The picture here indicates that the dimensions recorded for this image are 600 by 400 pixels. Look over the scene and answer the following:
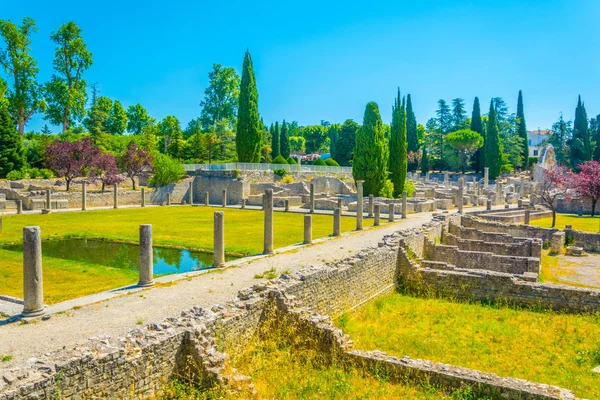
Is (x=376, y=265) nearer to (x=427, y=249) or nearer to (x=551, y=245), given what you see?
(x=427, y=249)

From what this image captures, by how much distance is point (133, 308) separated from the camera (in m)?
10.1

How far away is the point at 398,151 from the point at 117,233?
93.2ft

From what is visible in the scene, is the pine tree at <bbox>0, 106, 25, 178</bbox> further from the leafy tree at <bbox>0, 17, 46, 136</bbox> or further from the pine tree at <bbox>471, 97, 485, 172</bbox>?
the pine tree at <bbox>471, 97, 485, 172</bbox>

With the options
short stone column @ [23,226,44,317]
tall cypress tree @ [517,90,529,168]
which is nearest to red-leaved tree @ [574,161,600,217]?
short stone column @ [23,226,44,317]

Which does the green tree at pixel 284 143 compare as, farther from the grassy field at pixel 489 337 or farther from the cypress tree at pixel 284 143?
the grassy field at pixel 489 337

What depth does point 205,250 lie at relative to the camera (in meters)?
18.4

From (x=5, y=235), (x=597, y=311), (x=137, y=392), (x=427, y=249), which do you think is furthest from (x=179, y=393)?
(x=5, y=235)

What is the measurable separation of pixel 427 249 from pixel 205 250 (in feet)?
28.9

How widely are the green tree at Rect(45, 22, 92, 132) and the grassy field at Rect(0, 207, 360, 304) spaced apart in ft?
81.3

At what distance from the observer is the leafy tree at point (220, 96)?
6950 centimetres

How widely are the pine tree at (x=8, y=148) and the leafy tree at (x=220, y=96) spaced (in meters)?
29.0

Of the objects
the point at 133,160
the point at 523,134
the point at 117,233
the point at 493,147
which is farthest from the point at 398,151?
the point at 523,134

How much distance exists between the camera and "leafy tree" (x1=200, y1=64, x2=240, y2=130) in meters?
69.5

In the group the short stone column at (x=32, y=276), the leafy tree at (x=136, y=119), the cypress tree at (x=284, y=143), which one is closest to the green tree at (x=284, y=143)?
the cypress tree at (x=284, y=143)
